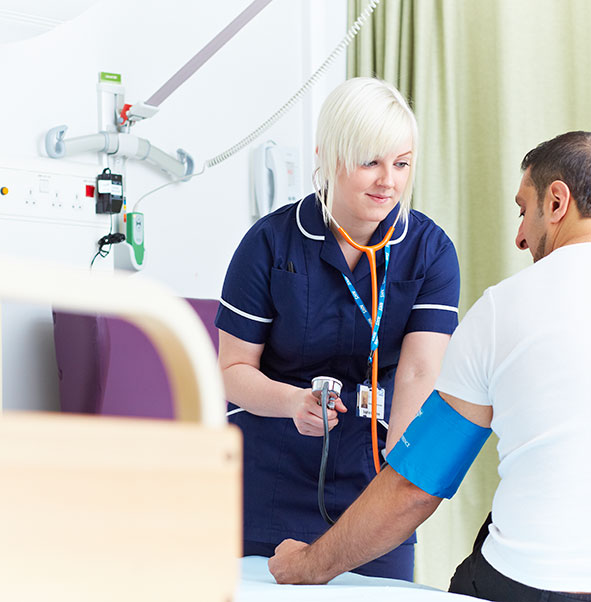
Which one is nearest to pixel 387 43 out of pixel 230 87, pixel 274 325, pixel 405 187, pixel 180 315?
pixel 230 87

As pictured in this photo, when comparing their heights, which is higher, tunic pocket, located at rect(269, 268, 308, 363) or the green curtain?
the green curtain

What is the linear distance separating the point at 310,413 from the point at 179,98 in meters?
1.62

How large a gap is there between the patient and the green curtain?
132 centimetres

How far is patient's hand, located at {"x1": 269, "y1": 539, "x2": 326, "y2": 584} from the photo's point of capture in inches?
50.8

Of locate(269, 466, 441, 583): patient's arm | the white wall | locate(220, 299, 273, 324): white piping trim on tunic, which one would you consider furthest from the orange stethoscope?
the white wall

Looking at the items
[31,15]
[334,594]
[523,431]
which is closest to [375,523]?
[334,594]

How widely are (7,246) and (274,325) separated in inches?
40.3

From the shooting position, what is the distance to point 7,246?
233 cm

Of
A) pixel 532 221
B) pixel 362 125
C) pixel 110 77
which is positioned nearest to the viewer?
pixel 532 221

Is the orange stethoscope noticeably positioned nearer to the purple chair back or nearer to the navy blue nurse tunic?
the navy blue nurse tunic

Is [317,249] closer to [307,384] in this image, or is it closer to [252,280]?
[252,280]

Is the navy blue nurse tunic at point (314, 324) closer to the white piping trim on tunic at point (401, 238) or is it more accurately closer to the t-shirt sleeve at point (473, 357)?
the white piping trim on tunic at point (401, 238)

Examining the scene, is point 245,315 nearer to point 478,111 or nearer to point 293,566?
point 293,566

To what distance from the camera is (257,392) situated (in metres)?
1.60
